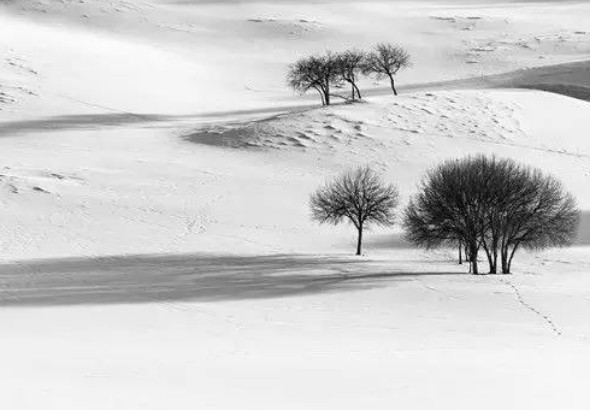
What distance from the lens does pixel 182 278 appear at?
134ft

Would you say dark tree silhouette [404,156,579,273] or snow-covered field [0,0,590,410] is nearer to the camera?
snow-covered field [0,0,590,410]

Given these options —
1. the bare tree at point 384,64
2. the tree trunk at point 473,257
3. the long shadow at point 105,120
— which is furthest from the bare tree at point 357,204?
the bare tree at point 384,64

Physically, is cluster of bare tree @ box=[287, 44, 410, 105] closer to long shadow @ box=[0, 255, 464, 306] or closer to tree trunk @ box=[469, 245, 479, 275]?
long shadow @ box=[0, 255, 464, 306]

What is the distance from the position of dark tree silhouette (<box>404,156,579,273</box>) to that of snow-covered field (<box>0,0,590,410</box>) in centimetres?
152

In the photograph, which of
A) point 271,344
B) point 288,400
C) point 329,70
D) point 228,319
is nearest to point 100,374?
point 288,400

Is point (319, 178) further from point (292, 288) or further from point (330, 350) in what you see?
point (330, 350)

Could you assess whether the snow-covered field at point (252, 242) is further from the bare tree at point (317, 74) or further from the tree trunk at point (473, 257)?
the bare tree at point (317, 74)

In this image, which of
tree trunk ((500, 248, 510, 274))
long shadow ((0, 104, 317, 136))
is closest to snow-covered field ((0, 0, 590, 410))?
long shadow ((0, 104, 317, 136))

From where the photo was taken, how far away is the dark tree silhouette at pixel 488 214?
43000 millimetres

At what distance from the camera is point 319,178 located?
59188 millimetres

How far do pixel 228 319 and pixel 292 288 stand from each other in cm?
579

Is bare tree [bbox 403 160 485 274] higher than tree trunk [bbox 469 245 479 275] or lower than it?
higher

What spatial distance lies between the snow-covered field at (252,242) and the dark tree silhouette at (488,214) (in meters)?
1.52

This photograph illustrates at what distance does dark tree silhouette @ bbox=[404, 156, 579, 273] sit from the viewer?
141ft
